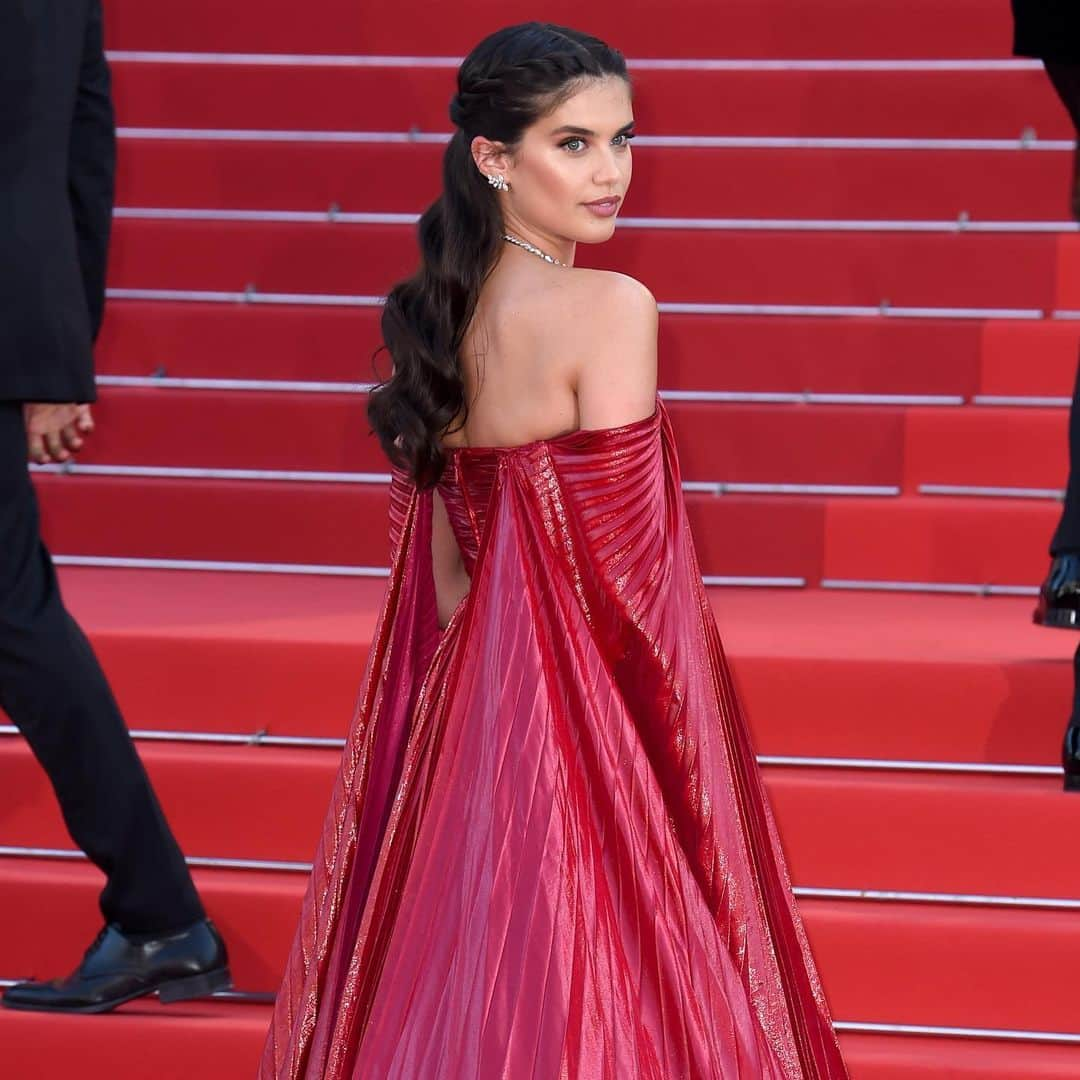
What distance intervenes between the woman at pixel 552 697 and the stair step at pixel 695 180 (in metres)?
2.18

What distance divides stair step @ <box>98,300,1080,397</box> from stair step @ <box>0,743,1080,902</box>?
1151 mm

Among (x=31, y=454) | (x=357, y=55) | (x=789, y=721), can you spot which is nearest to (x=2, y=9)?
(x=31, y=454)

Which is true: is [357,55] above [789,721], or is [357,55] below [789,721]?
above

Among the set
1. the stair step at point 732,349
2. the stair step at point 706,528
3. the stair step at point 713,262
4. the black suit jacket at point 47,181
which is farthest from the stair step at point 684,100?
the black suit jacket at point 47,181

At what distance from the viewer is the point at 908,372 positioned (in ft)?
12.0

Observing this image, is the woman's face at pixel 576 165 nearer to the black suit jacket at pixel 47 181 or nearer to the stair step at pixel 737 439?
the black suit jacket at pixel 47 181

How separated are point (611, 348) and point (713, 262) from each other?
2138 mm

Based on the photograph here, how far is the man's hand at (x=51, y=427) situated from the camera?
2.28 meters

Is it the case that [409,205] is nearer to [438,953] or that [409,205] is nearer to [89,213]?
[89,213]

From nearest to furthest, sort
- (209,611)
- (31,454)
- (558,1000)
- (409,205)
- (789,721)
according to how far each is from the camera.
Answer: (558,1000) → (31,454) → (789,721) → (209,611) → (409,205)

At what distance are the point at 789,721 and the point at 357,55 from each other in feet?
7.28

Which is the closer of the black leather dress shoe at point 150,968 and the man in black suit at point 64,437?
the man in black suit at point 64,437

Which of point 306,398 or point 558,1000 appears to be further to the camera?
point 306,398

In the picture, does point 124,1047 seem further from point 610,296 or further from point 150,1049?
point 610,296
